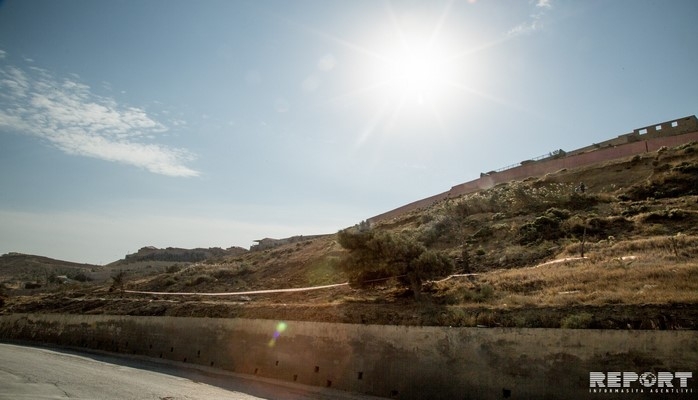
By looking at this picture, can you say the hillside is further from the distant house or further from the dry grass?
the distant house

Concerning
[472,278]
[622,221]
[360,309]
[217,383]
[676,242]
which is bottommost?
[217,383]

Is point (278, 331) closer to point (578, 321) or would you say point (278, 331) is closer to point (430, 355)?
point (430, 355)

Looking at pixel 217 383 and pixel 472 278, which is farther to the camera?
pixel 472 278

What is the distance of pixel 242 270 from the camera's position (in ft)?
141

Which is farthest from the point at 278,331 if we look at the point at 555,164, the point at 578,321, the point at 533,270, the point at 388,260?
the point at 555,164

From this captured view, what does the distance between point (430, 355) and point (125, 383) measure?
11.7 meters

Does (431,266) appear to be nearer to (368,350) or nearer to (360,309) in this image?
(360,309)

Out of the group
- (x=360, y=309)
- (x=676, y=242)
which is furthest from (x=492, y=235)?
(x=360, y=309)

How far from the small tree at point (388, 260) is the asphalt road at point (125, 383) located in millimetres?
6288

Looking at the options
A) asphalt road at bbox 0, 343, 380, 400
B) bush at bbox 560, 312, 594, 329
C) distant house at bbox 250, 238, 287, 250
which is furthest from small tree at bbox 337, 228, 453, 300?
distant house at bbox 250, 238, 287, 250

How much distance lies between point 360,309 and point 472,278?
6945 mm

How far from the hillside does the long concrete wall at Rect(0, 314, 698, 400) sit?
522mm

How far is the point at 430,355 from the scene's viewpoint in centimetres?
1460

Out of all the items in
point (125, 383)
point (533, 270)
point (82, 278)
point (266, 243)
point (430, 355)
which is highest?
point (266, 243)
